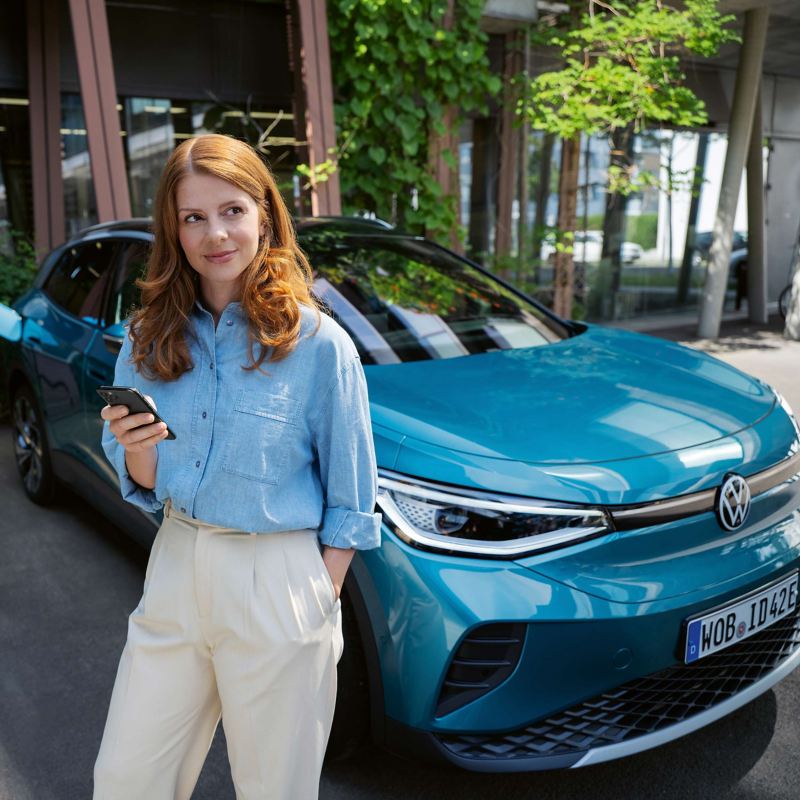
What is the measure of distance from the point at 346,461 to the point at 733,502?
1.28 meters

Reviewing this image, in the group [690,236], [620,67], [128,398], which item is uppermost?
[620,67]

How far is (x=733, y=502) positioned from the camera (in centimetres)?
243

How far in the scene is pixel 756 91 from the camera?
11023mm

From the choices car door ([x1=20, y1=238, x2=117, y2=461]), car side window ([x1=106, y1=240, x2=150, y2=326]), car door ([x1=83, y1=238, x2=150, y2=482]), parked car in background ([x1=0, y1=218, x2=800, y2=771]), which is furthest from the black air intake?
car door ([x1=20, y1=238, x2=117, y2=461])

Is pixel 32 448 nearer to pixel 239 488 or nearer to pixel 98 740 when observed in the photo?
pixel 98 740

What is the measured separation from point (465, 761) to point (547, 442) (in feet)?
2.74

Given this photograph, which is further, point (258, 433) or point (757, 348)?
point (757, 348)

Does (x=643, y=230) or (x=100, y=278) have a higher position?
(x=100, y=278)

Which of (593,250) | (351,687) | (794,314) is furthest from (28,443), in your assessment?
(794,314)

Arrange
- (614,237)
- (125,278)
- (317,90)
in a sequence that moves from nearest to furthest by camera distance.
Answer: (125,278)
(317,90)
(614,237)

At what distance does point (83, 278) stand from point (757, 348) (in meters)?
8.68

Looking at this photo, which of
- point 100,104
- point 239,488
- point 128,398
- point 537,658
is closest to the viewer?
point 128,398

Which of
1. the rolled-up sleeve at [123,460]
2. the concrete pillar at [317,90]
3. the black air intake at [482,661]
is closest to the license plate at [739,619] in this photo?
the black air intake at [482,661]

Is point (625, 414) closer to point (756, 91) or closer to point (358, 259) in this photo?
point (358, 259)
